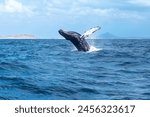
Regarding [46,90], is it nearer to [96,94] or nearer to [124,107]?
[96,94]

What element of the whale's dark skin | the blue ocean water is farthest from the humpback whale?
the blue ocean water

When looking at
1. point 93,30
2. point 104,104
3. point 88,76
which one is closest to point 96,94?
point 104,104

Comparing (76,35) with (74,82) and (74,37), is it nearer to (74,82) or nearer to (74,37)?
(74,37)

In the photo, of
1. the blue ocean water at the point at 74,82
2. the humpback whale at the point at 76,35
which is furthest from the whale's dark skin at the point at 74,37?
the blue ocean water at the point at 74,82

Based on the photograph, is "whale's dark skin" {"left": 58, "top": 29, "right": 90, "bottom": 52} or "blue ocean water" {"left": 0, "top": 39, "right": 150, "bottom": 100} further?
"whale's dark skin" {"left": 58, "top": 29, "right": 90, "bottom": 52}

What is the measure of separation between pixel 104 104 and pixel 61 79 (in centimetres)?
512

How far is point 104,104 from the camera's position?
7.87 meters

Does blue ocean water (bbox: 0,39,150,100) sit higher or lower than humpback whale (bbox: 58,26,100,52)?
lower

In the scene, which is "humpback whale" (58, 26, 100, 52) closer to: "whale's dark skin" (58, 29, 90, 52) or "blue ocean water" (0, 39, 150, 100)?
"whale's dark skin" (58, 29, 90, 52)

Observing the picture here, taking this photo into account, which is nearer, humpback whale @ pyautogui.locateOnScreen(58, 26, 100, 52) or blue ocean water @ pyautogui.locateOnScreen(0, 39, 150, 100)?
blue ocean water @ pyautogui.locateOnScreen(0, 39, 150, 100)

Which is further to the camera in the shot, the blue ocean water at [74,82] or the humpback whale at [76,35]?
the humpback whale at [76,35]

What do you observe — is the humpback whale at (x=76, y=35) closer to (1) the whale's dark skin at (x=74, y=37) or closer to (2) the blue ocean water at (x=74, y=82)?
(1) the whale's dark skin at (x=74, y=37)

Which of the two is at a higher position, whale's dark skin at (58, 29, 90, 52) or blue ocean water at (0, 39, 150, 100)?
whale's dark skin at (58, 29, 90, 52)

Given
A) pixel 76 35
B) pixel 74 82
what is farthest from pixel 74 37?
pixel 74 82
